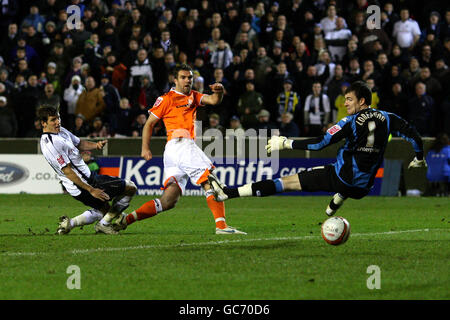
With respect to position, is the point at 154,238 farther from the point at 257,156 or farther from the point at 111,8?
the point at 111,8

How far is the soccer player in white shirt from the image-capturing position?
11195 mm

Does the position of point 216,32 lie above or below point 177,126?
above

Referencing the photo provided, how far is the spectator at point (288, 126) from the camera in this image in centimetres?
2147

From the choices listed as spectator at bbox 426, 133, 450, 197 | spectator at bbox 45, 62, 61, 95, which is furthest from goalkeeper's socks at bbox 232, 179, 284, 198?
spectator at bbox 45, 62, 61, 95

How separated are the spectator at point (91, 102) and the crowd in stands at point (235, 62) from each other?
3cm

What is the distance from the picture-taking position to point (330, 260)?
29.9 feet

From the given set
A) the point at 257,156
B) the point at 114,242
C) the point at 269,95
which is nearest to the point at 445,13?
the point at 269,95

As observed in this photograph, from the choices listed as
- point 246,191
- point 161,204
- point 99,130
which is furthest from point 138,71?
point 246,191

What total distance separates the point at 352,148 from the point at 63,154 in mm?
3751

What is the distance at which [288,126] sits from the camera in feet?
70.8

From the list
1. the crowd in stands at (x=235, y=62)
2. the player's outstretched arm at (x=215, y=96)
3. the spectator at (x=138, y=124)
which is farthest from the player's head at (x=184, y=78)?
the spectator at (x=138, y=124)

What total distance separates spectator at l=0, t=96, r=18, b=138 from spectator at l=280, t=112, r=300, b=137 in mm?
7322

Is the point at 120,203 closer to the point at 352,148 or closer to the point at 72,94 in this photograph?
the point at 352,148

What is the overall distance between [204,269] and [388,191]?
44.9 ft
